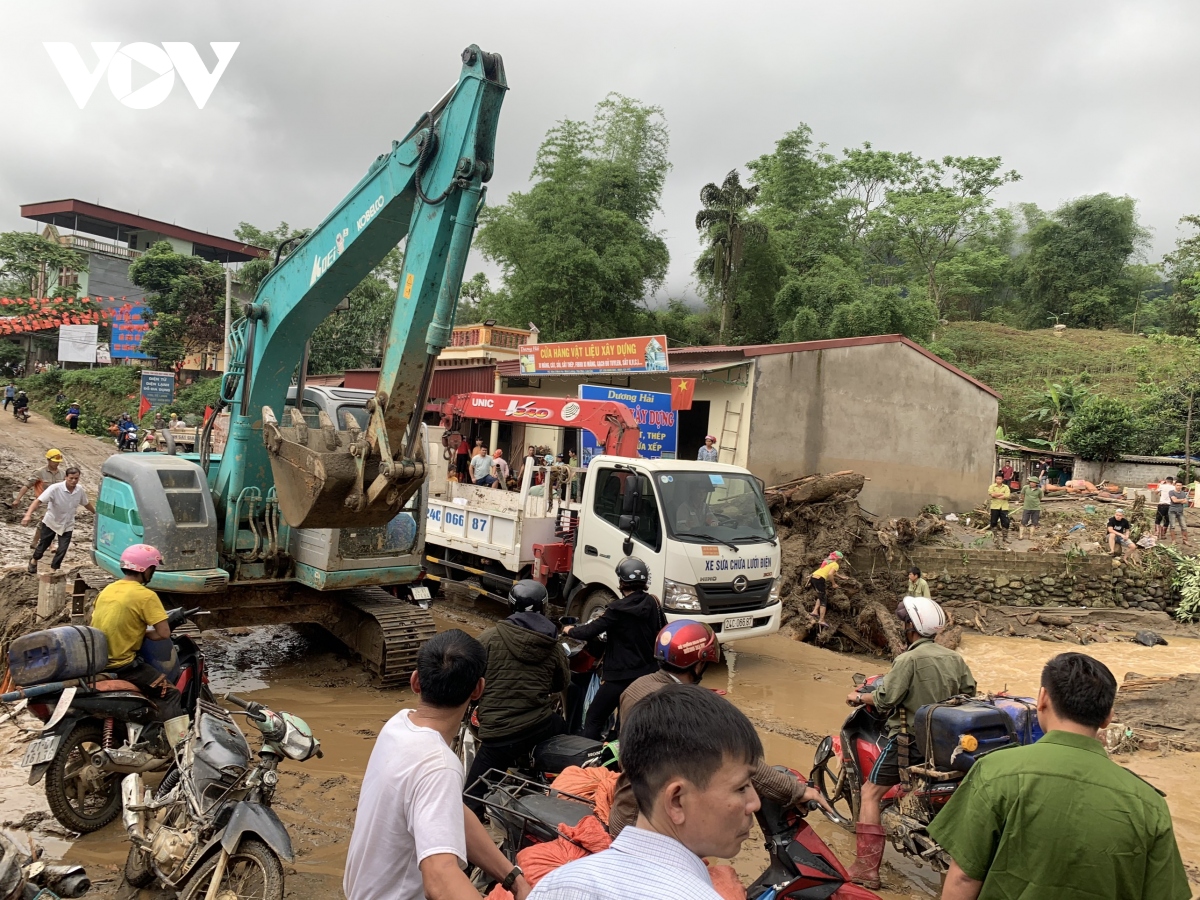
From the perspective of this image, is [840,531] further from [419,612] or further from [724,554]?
[419,612]

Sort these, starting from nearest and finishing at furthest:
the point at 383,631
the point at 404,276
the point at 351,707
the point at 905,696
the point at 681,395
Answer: the point at 905,696
the point at 404,276
the point at 351,707
the point at 383,631
the point at 681,395

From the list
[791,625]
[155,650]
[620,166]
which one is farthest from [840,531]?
[620,166]

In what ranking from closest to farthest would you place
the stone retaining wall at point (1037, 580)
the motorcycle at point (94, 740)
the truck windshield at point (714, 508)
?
the motorcycle at point (94, 740)
the truck windshield at point (714, 508)
the stone retaining wall at point (1037, 580)

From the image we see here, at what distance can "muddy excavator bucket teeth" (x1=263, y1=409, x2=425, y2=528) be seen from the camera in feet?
18.3

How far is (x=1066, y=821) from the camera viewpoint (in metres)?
2.27

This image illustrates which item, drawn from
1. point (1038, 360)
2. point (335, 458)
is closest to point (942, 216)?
point (1038, 360)

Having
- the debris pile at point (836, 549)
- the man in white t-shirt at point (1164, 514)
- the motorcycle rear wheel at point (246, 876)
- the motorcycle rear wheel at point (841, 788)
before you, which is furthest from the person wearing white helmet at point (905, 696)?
the man in white t-shirt at point (1164, 514)

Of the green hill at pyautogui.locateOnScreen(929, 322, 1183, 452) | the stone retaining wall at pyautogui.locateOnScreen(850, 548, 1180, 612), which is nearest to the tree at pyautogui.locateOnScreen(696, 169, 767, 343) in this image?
the green hill at pyautogui.locateOnScreen(929, 322, 1183, 452)

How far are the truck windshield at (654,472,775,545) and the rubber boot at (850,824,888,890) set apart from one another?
385 cm

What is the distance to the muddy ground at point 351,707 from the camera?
4.73 meters

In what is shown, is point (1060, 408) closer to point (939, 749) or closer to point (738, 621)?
point (738, 621)

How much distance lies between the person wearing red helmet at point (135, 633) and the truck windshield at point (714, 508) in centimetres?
492

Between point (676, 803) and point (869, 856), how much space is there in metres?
3.95

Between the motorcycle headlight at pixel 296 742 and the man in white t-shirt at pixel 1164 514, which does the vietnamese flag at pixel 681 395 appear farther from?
the man in white t-shirt at pixel 1164 514
